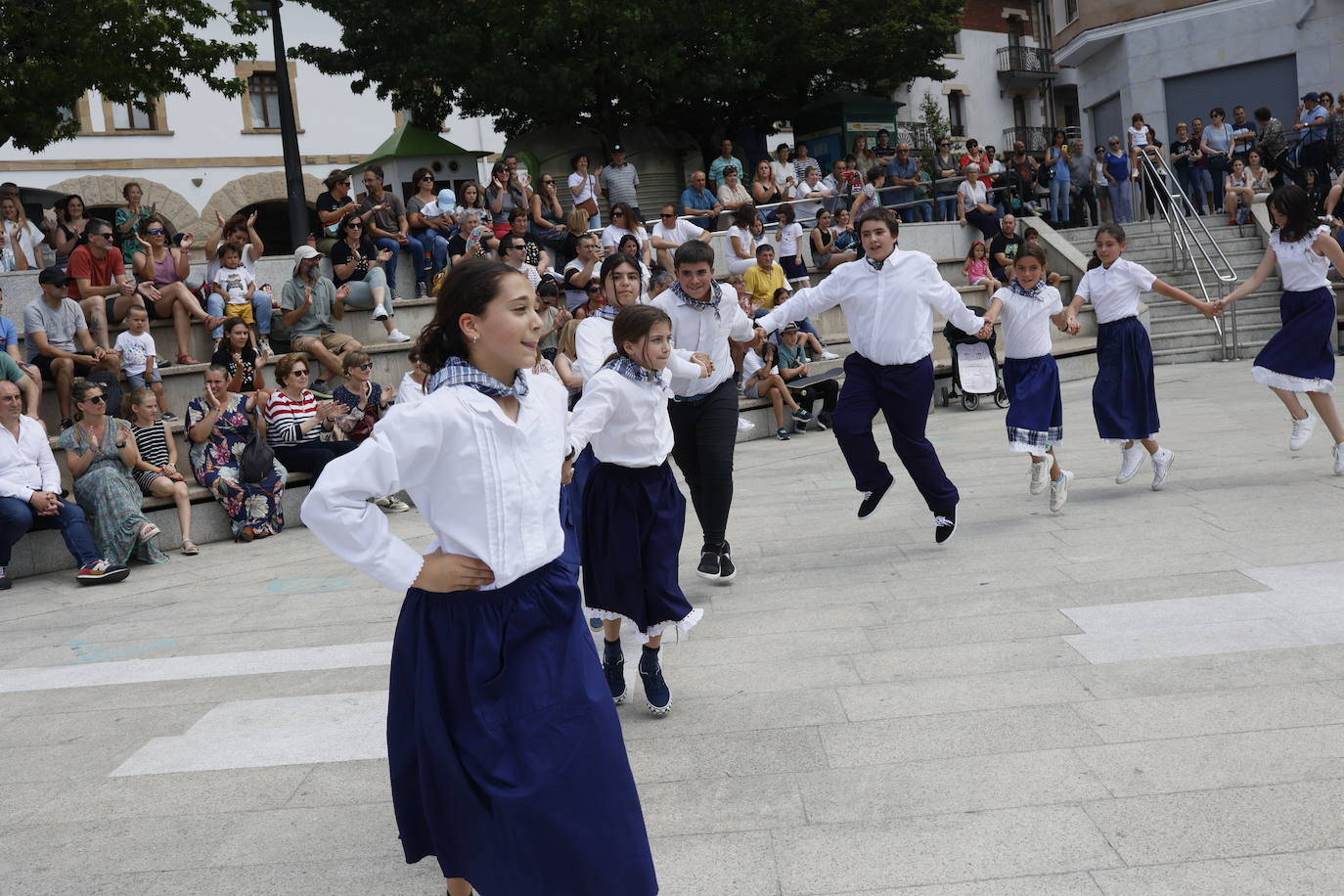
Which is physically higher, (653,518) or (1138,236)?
(1138,236)

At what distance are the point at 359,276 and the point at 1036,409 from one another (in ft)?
26.7

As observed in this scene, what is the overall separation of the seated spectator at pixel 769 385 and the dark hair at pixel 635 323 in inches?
331

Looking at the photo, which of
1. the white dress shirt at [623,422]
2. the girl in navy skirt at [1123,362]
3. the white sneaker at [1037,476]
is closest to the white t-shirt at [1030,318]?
the girl in navy skirt at [1123,362]

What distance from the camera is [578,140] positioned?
2653cm

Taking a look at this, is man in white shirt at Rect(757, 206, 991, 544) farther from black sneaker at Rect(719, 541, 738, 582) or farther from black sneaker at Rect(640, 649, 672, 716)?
black sneaker at Rect(640, 649, 672, 716)

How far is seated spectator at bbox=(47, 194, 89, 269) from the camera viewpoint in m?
12.7

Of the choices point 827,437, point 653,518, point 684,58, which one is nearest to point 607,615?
point 653,518

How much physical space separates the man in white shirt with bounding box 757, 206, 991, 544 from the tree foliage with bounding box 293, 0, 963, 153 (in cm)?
1704

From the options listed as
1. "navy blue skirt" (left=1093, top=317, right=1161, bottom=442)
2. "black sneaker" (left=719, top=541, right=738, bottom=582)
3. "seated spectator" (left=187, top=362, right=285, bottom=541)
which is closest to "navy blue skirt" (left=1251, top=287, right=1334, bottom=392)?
"navy blue skirt" (left=1093, top=317, right=1161, bottom=442)

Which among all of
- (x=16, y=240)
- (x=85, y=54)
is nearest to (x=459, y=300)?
(x=16, y=240)

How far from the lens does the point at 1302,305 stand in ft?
28.2

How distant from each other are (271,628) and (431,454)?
15.0 feet

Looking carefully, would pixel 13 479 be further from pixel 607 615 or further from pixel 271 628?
pixel 607 615

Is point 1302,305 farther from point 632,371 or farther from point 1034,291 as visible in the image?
point 632,371
